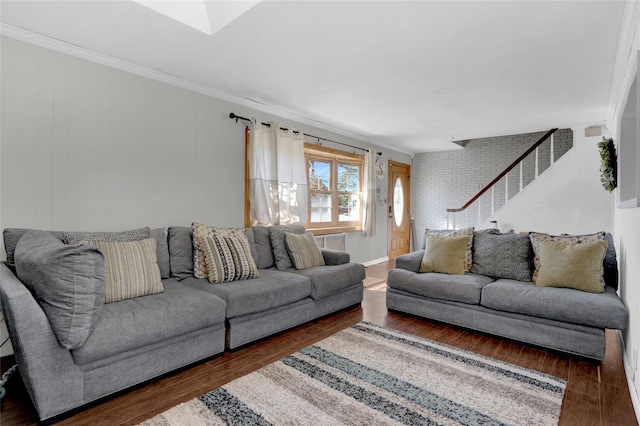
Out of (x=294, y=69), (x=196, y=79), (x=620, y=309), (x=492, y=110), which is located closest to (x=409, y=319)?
(x=620, y=309)

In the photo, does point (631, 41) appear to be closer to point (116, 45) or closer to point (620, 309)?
point (620, 309)

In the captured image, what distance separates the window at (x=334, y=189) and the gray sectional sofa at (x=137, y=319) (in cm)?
218

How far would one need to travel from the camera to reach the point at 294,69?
127 inches

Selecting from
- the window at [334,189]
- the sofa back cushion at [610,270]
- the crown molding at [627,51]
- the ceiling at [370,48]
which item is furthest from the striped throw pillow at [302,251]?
the crown molding at [627,51]

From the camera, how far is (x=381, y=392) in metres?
2.11

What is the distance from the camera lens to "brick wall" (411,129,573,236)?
6828 millimetres

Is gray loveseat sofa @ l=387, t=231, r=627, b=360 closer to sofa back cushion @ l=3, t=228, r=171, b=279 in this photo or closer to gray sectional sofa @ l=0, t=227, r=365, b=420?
gray sectional sofa @ l=0, t=227, r=365, b=420

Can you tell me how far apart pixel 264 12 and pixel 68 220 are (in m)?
2.24

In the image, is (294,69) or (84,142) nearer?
(84,142)

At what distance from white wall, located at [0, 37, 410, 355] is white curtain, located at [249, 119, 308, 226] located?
0.18m

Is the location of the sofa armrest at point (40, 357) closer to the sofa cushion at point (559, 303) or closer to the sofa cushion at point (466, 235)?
the sofa cushion at point (559, 303)

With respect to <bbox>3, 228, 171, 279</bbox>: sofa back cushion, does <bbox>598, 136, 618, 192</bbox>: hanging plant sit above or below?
above

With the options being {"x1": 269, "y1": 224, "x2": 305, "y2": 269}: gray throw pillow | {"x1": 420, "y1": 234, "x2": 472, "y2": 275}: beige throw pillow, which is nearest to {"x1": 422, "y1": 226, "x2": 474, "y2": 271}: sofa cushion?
{"x1": 420, "y1": 234, "x2": 472, "y2": 275}: beige throw pillow

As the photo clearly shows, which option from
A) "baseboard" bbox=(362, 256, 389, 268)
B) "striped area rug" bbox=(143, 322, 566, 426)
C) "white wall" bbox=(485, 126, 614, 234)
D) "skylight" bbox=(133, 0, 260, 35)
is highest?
"skylight" bbox=(133, 0, 260, 35)
